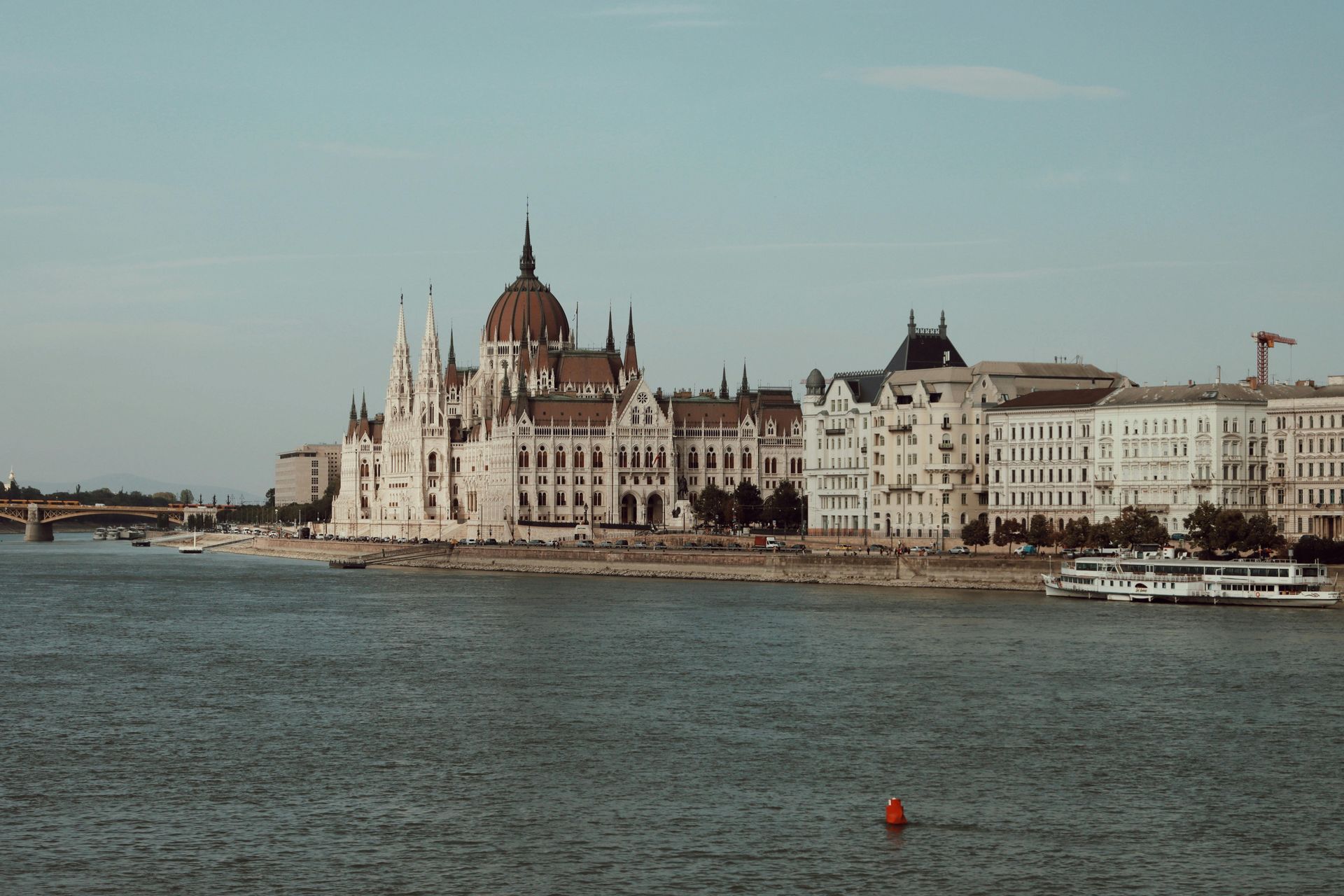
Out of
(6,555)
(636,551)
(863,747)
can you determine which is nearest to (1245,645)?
(863,747)

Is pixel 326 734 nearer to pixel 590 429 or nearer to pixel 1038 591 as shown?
pixel 1038 591

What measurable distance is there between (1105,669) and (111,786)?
30.2 metres

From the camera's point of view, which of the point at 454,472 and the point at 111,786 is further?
the point at 454,472

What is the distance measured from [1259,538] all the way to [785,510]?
188 ft

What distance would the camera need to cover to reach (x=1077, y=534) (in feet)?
332

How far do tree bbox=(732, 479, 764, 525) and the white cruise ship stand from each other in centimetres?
6240

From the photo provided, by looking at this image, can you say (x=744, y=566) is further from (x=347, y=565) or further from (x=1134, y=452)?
(x=347, y=565)

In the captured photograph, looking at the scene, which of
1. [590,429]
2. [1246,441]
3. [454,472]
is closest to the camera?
[1246,441]

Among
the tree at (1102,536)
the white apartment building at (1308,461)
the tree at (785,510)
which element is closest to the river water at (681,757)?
the tree at (1102,536)

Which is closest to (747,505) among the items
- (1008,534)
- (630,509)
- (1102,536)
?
(630,509)

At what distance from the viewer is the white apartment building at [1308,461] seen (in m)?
99.7

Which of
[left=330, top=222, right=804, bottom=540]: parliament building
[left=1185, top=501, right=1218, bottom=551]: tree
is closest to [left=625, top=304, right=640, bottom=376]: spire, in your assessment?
[left=330, top=222, right=804, bottom=540]: parliament building

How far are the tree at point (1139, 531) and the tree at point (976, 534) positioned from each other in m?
13.1

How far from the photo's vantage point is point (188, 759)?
4256 cm
